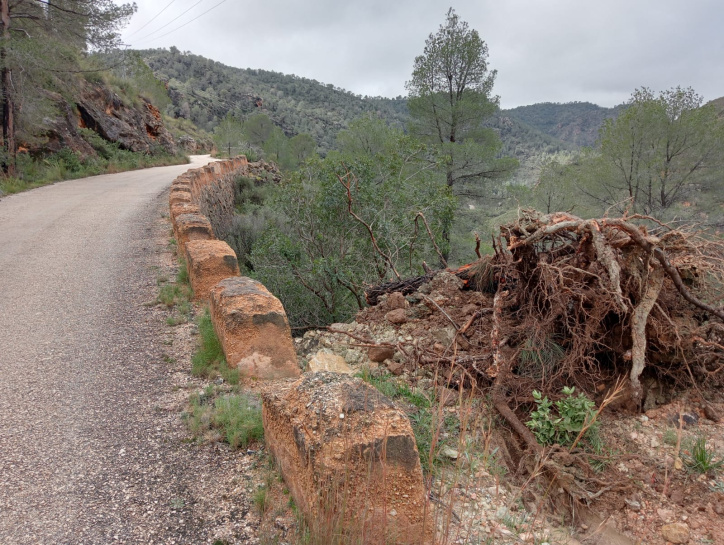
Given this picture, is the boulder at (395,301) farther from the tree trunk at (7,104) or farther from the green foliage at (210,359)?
the tree trunk at (7,104)

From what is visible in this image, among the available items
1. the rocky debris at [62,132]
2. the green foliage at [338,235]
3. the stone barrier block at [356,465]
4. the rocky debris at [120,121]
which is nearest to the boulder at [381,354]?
the stone barrier block at [356,465]

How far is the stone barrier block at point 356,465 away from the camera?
5.71 ft

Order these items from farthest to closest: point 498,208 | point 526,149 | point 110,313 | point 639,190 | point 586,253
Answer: point 526,149 < point 498,208 < point 639,190 < point 110,313 < point 586,253

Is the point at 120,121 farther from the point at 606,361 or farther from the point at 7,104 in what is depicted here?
the point at 606,361

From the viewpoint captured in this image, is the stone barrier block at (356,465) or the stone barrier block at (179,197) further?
the stone barrier block at (179,197)

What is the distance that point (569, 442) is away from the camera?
3.10 meters

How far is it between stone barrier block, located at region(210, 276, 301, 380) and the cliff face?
1404 centimetres

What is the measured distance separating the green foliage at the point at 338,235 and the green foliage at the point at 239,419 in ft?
12.4

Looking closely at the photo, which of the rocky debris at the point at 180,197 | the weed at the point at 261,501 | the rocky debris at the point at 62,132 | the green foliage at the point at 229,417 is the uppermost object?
the rocky debris at the point at 62,132

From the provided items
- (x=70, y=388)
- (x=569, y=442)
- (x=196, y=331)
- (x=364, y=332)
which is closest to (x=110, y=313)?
(x=196, y=331)

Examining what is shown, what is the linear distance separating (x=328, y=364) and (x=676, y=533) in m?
2.46

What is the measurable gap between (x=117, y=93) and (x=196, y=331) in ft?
66.6

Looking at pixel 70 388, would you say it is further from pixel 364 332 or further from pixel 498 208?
pixel 498 208

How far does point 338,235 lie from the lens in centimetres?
842
